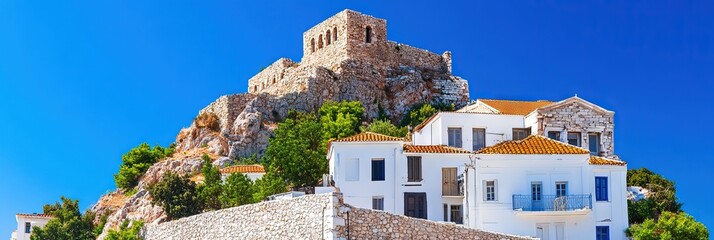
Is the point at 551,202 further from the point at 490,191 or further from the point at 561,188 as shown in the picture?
the point at 490,191

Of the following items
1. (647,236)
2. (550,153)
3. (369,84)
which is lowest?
(647,236)

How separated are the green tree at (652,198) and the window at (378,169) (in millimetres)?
10974

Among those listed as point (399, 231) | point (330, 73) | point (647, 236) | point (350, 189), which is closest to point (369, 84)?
point (330, 73)

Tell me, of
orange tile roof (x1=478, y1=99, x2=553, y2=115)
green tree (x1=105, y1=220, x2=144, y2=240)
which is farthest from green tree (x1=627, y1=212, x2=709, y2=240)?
green tree (x1=105, y1=220, x2=144, y2=240)

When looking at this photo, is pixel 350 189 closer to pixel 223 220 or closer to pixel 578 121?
pixel 223 220

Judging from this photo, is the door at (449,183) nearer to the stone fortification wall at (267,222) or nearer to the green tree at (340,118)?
the stone fortification wall at (267,222)

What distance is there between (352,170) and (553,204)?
8.47 meters

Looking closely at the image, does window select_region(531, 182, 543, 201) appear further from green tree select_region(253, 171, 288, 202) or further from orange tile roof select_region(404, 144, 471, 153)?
green tree select_region(253, 171, 288, 202)

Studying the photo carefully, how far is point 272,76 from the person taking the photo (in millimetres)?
75062

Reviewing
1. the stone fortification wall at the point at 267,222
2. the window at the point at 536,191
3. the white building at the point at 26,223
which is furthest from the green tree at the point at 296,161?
the white building at the point at 26,223

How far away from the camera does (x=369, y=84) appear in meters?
67.4

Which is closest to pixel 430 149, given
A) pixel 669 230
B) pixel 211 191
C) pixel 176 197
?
pixel 669 230

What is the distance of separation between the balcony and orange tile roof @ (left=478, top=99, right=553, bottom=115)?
1170cm

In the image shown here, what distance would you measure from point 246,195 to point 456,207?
9681 mm
